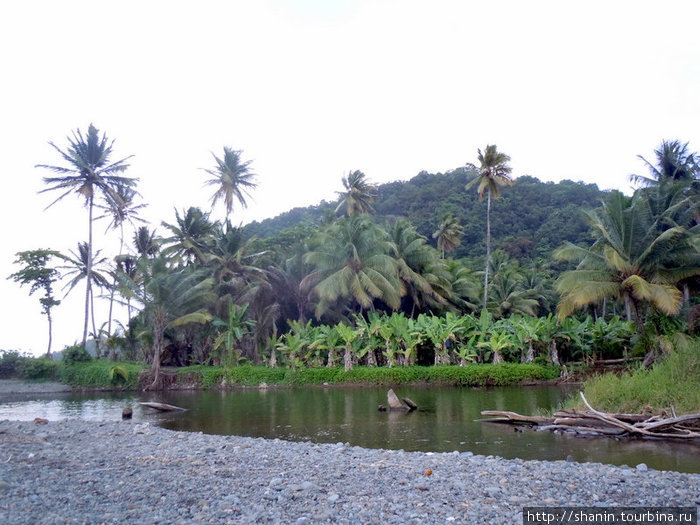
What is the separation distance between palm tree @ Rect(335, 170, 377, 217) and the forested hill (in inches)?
306

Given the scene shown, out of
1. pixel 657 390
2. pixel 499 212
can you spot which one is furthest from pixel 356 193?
pixel 657 390

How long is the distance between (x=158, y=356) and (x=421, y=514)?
28.1m

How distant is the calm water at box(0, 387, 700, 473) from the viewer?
1049 centimetres

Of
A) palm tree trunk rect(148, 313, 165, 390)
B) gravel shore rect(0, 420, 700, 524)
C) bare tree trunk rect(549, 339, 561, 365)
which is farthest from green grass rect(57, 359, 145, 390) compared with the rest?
bare tree trunk rect(549, 339, 561, 365)

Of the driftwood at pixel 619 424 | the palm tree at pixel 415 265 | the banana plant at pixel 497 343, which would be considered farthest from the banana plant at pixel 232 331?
the driftwood at pixel 619 424

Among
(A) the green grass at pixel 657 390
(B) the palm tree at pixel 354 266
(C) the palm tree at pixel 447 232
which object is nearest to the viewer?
(A) the green grass at pixel 657 390

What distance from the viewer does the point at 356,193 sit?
4238 cm

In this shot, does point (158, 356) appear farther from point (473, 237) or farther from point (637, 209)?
point (473, 237)

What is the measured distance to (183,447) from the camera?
1080cm

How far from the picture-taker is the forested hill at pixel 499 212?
168ft

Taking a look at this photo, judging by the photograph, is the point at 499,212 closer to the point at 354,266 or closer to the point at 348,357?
the point at 354,266

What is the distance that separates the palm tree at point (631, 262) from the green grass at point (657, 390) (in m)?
7.45

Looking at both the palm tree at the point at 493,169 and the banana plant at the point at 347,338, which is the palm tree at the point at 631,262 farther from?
the palm tree at the point at 493,169

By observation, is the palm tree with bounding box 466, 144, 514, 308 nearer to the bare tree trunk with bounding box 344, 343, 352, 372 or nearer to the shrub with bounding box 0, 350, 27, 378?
the bare tree trunk with bounding box 344, 343, 352, 372
